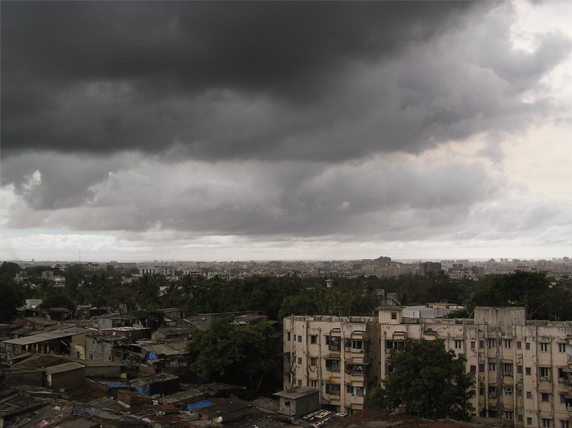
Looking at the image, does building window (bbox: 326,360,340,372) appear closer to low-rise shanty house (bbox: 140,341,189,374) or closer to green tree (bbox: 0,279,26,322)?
low-rise shanty house (bbox: 140,341,189,374)

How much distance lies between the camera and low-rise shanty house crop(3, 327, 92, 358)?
3459 cm

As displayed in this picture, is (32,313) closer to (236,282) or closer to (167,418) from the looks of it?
(236,282)

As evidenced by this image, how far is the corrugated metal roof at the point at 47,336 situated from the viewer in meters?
34.1

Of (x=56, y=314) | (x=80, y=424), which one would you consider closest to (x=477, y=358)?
(x=80, y=424)

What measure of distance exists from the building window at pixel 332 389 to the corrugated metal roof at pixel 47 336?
20.2m

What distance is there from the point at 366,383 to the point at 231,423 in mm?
12360

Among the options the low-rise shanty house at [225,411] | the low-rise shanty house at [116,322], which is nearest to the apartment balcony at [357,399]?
the low-rise shanty house at [225,411]

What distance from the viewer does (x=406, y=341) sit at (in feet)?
99.1

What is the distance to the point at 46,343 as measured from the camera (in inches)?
1375

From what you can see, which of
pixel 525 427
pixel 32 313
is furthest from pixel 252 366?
pixel 32 313

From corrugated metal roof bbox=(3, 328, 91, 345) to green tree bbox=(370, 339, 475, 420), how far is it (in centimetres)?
2539

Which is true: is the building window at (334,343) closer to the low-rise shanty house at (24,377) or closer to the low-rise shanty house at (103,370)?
the low-rise shanty house at (103,370)

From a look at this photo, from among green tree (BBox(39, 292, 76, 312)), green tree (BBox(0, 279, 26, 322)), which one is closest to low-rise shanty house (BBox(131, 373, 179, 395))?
green tree (BBox(0, 279, 26, 322))

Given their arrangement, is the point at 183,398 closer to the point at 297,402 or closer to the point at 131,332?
the point at 297,402
